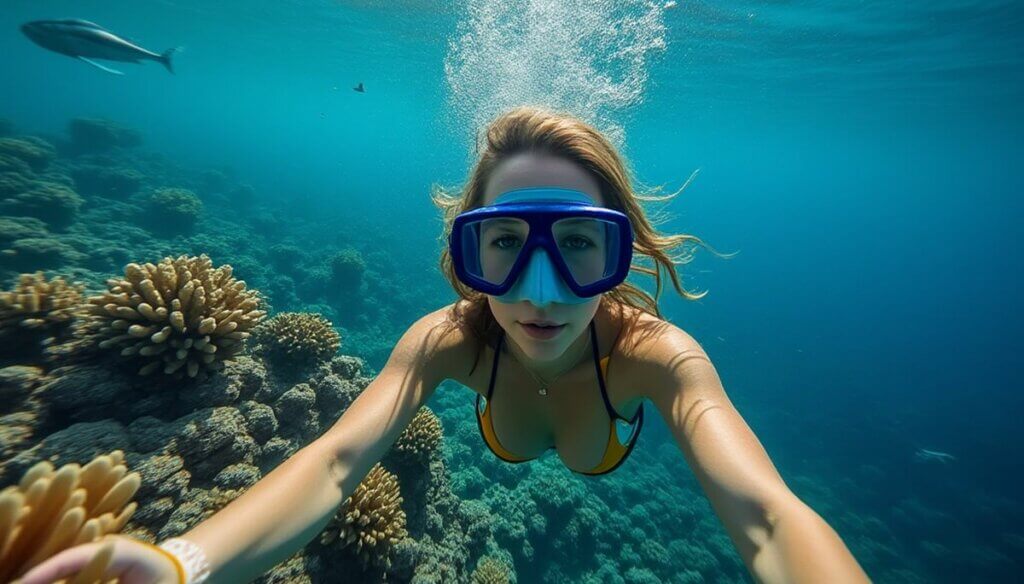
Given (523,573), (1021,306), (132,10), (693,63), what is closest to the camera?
(523,573)

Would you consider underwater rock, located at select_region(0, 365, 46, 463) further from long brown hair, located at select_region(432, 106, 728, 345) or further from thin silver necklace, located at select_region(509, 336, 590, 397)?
thin silver necklace, located at select_region(509, 336, 590, 397)

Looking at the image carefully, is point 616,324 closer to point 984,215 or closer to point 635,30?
point 635,30

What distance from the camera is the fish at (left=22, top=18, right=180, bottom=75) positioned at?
7.74m

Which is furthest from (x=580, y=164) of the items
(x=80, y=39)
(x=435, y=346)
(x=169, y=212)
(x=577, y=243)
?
(x=169, y=212)

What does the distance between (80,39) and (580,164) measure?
1130 centimetres

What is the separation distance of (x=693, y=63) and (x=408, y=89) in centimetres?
3625

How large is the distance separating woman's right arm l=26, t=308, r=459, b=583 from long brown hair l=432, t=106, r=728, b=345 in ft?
1.26

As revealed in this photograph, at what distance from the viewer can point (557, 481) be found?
866 centimetres

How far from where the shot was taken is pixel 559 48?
60.8ft

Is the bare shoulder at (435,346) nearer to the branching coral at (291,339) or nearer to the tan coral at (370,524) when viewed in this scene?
the tan coral at (370,524)

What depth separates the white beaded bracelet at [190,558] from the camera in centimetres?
134

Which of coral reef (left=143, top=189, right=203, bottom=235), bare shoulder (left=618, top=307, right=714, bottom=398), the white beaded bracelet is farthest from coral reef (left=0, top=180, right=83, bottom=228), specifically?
bare shoulder (left=618, top=307, right=714, bottom=398)

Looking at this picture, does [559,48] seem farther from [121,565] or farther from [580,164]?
[121,565]

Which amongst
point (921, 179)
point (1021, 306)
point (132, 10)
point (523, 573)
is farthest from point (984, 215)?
point (132, 10)
